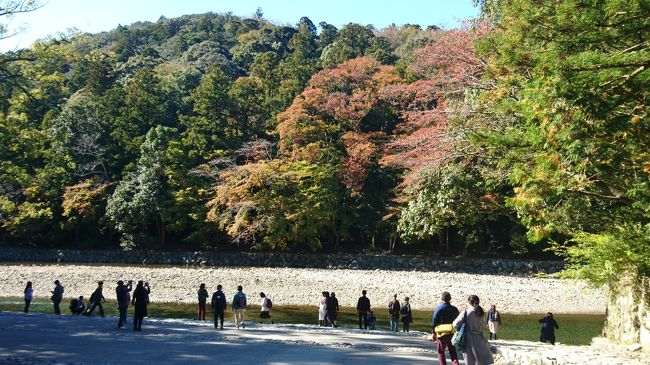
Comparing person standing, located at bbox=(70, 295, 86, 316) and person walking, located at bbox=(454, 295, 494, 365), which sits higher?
person walking, located at bbox=(454, 295, 494, 365)

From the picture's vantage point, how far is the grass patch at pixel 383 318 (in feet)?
56.2

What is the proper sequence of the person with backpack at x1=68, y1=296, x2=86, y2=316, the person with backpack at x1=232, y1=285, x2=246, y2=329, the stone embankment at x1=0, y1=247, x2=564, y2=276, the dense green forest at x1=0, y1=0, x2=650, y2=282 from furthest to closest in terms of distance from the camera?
the stone embankment at x1=0, y1=247, x2=564, y2=276 < the person with backpack at x1=68, y1=296, x2=86, y2=316 < the person with backpack at x1=232, y1=285, x2=246, y2=329 < the dense green forest at x1=0, y1=0, x2=650, y2=282

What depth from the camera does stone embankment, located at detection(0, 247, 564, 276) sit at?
97.8 feet

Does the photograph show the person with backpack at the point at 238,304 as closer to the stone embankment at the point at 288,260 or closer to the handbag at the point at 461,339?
the handbag at the point at 461,339

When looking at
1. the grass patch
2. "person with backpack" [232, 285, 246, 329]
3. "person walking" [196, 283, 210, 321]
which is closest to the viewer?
"person with backpack" [232, 285, 246, 329]

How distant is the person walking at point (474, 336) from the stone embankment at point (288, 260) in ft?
79.2

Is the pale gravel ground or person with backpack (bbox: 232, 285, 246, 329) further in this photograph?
the pale gravel ground

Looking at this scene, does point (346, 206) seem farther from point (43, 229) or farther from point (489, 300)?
point (43, 229)

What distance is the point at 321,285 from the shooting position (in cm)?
2583

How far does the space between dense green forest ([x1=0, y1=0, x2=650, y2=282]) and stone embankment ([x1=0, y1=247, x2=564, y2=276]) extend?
121cm

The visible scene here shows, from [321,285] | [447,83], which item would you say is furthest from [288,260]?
[447,83]

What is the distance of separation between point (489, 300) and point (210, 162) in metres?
20.1

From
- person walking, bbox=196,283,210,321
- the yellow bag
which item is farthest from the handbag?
person walking, bbox=196,283,210,321

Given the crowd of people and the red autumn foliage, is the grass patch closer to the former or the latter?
the crowd of people
